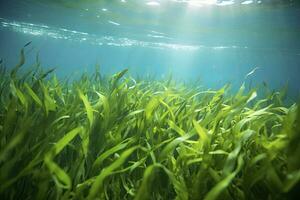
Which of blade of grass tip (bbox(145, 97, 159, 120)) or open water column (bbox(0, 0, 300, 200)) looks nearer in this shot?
open water column (bbox(0, 0, 300, 200))

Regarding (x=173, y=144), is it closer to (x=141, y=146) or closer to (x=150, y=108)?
(x=141, y=146)

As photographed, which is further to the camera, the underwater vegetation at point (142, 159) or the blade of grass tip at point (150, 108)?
the blade of grass tip at point (150, 108)

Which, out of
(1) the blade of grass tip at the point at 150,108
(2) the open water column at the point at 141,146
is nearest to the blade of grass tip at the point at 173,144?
(2) the open water column at the point at 141,146

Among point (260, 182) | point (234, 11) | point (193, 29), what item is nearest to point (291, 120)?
point (260, 182)

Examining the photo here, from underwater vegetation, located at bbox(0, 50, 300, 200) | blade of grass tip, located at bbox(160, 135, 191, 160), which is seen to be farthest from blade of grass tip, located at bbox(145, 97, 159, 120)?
blade of grass tip, located at bbox(160, 135, 191, 160)

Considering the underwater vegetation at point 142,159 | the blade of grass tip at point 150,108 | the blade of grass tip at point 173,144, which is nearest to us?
the underwater vegetation at point 142,159

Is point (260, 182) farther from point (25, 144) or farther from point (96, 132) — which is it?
point (25, 144)

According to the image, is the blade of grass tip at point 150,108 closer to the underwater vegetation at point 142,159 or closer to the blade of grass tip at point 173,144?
the underwater vegetation at point 142,159

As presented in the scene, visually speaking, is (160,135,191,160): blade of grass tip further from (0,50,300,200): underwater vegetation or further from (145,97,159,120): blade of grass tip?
(145,97,159,120): blade of grass tip

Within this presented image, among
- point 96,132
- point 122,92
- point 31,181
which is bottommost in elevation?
point 31,181

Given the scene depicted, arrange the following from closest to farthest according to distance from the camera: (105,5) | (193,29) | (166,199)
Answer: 1. (166,199)
2. (105,5)
3. (193,29)

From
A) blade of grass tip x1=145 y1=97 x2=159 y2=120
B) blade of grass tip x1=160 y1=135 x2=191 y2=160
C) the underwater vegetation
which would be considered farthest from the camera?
blade of grass tip x1=145 y1=97 x2=159 y2=120

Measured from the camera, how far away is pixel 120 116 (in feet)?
10.8

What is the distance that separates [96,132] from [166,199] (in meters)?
1.12
